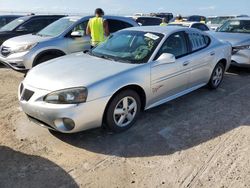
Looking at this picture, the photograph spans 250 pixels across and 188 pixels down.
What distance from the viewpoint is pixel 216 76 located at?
260 inches

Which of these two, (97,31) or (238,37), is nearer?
(97,31)

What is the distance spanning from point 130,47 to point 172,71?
821 mm

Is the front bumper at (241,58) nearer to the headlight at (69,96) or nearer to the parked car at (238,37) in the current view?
the parked car at (238,37)

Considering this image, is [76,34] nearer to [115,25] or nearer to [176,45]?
[115,25]

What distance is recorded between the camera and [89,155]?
392cm

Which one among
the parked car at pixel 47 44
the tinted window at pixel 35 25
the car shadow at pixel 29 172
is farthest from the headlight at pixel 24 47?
the car shadow at pixel 29 172

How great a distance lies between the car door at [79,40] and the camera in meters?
7.97

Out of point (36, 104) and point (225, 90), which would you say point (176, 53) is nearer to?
point (225, 90)

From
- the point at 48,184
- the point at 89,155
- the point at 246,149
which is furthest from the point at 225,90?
the point at 48,184

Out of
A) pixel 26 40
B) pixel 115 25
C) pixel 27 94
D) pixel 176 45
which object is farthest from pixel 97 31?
pixel 27 94

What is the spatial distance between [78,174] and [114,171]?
42cm

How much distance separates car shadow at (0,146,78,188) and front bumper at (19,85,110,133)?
0.50m

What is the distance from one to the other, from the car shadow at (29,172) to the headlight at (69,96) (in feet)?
2.52

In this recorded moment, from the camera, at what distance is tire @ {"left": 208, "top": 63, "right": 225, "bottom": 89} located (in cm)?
647
